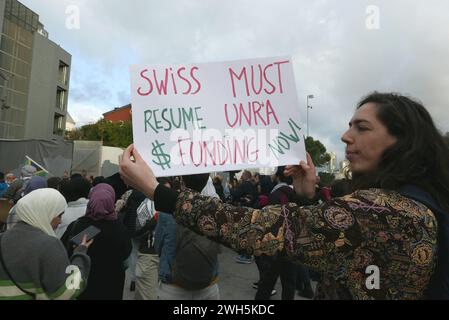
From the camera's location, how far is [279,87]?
183 cm

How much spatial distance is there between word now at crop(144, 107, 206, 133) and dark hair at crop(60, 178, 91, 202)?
3140mm

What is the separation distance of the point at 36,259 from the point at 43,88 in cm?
4104

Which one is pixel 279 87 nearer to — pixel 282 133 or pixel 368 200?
pixel 282 133

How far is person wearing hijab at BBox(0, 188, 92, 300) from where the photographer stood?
7.28 feet

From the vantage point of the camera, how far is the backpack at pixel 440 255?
119 cm

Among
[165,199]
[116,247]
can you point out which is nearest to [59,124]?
[116,247]

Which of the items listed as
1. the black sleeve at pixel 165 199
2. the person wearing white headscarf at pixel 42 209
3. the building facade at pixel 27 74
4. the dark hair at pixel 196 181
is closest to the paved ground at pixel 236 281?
the dark hair at pixel 196 181

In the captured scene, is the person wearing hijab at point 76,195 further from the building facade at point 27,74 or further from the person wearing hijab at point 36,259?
the building facade at point 27,74

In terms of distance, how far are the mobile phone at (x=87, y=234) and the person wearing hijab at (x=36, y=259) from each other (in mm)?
496

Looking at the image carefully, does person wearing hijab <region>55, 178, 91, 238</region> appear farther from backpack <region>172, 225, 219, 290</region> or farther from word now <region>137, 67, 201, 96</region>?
word now <region>137, 67, 201, 96</region>

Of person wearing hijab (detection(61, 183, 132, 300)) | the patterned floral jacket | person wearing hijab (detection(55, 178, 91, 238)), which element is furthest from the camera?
person wearing hijab (detection(55, 178, 91, 238))

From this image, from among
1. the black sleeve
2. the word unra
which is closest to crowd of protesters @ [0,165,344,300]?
the black sleeve

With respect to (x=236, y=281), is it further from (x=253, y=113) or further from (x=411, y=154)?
(x=411, y=154)

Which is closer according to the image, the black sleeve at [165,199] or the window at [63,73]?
the black sleeve at [165,199]
